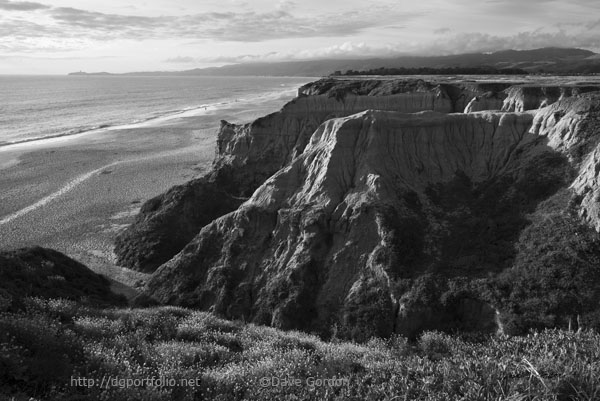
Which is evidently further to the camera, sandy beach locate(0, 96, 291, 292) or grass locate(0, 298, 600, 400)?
sandy beach locate(0, 96, 291, 292)

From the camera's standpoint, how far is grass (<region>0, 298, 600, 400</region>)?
1017 centimetres

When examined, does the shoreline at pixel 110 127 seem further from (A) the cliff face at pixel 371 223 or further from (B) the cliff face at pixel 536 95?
(B) the cliff face at pixel 536 95

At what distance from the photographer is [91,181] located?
180 ft

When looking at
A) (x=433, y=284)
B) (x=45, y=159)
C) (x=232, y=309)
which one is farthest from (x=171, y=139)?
(x=433, y=284)

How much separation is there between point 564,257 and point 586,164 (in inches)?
239

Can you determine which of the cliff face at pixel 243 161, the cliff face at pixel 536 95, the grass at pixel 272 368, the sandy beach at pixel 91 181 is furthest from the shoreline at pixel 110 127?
the cliff face at pixel 536 95

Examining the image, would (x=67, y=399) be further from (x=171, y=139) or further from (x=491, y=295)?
(x=171, y=139)

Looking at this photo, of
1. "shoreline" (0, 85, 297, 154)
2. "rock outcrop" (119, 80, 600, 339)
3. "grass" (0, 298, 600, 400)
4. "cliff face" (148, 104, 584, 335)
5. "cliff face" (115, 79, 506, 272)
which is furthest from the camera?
"shoreline" (0, 85, 297, 154)

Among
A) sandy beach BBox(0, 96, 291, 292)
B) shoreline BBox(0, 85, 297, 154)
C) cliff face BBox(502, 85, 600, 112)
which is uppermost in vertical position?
cliff face BBox(502, 85, 600, 112)

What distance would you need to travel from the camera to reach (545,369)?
10.4 meters

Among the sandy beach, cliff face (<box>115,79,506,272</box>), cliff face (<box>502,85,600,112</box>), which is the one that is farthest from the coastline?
cliff face (<box>502,85,600,112</box>)

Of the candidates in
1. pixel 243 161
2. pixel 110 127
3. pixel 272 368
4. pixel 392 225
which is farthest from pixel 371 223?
pixel 110 127

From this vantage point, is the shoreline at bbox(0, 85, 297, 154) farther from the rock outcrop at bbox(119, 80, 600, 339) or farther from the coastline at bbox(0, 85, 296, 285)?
the rock outcrop at bbox(119, 80, 600, 339)

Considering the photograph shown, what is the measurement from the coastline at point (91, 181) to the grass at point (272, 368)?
1721 cm
